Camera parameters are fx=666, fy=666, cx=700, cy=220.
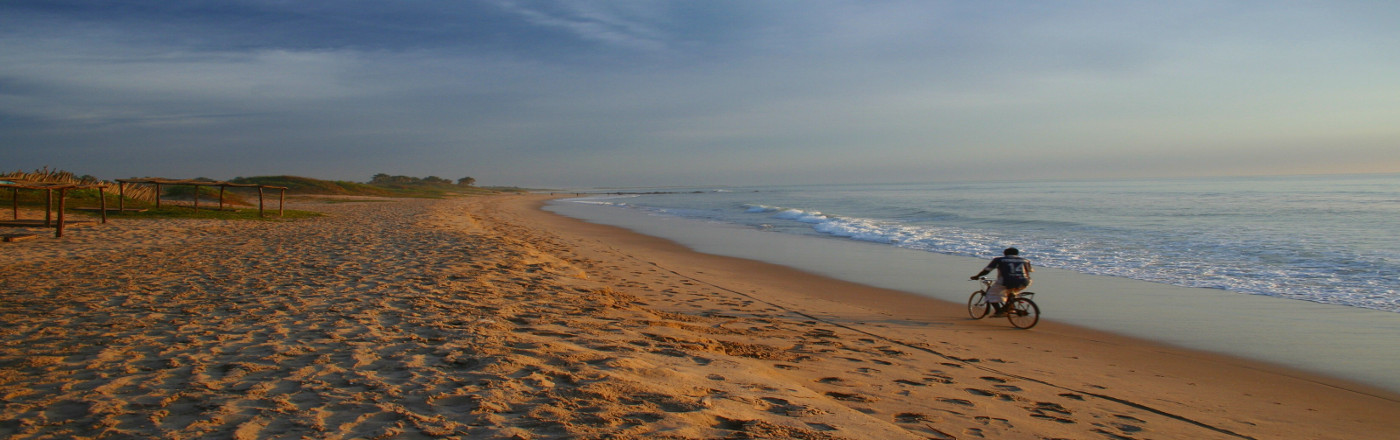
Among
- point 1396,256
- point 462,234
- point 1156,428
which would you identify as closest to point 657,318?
point 1156,428

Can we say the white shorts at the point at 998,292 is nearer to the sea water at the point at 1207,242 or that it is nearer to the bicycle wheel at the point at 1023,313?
the bicycle wheel at the point at 1023,313

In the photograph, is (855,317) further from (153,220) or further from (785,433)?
(153,220)

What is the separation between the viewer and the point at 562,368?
192 inches

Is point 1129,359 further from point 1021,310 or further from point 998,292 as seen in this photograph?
point 998,292

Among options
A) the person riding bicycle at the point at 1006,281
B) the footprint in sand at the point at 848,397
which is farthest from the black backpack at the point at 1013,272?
the footprint in sand at the point at 848,397

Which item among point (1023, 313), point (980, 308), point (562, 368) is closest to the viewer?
point (562, 368)

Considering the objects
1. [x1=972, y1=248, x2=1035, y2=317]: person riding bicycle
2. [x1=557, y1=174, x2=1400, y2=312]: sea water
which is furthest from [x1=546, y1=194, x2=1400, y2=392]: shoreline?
[x1=972, y1=248, x2=1035, y2=317]: person riding bicycle

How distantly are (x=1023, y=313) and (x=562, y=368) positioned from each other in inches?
231

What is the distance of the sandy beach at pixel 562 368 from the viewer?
3844mm

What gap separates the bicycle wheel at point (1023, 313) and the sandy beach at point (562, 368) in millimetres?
204

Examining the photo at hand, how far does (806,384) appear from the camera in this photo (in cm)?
503

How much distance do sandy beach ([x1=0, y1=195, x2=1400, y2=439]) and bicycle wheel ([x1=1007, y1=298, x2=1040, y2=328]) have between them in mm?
204

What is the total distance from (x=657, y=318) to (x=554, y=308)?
1180 millimetres

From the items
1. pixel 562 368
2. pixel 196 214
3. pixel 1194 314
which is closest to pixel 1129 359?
pixel 1194 314
